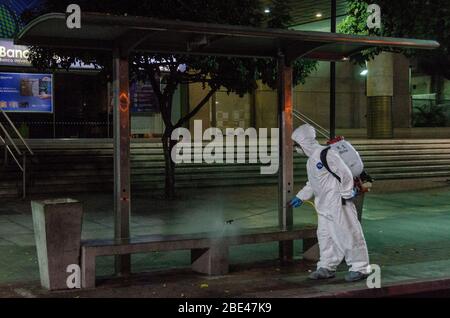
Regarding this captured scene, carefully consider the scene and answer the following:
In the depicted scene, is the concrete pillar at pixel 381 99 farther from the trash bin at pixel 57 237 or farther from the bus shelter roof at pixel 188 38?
the trash bin at pixel 57 237

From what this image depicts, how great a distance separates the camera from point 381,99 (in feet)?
88.9

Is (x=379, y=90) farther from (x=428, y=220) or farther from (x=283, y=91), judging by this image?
(x=283, y=91)

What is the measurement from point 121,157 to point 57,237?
4.08ft

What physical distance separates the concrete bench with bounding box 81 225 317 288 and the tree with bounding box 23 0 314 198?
581 cm

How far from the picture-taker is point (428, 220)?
12492 mm

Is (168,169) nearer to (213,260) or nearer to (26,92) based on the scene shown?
(213,260)

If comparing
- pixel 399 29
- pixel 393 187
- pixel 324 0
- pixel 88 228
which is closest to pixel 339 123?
pixel 324 0

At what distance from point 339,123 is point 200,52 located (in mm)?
23819

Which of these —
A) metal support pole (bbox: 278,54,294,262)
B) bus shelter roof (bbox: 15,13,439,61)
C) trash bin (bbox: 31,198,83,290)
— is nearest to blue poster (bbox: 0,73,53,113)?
bus shelter roof (bbox: 15,13,439,61)

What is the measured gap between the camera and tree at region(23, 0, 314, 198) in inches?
530

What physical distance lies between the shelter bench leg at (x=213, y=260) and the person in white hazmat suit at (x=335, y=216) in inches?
42.1

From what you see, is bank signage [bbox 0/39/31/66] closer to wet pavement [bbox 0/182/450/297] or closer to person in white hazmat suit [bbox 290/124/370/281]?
wet pavement [bbox 0/182/450/297]

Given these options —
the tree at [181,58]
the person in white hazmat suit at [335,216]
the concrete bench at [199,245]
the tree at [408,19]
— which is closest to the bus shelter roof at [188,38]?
the person in white hazmat suit at [335,216]

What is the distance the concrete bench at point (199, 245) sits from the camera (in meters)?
7.18
